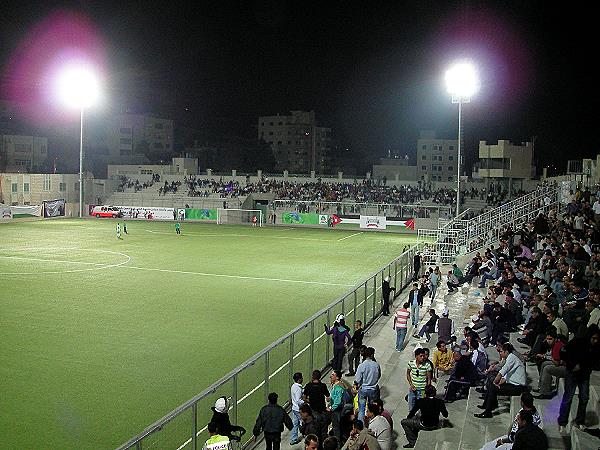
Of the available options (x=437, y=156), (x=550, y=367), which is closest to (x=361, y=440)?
(x=550, y=367)

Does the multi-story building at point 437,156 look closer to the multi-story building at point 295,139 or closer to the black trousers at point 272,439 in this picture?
the multi-story building at point 295,139

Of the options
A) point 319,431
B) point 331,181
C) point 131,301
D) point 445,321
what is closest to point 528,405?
point 319,431

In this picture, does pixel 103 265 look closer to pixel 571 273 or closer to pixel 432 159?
pixel 571 273

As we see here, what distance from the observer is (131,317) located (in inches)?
835

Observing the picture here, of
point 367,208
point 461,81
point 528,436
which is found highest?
point 461,81

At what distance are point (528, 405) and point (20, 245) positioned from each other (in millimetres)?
38836

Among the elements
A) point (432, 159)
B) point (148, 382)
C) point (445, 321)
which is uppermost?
point (432, 159)

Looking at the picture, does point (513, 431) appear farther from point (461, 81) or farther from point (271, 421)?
point (461, 81)

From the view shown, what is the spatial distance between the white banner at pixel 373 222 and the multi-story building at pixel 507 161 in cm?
1258

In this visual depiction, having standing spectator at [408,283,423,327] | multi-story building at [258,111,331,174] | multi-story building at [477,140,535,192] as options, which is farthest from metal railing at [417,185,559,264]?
multi-story building at [258,111,331,174]

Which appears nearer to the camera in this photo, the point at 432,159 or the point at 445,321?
the point at 445,321

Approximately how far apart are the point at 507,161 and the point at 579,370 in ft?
192

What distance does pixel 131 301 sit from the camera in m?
23.9

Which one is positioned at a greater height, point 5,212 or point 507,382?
point 5,212
